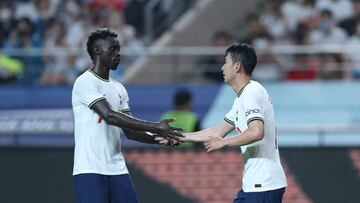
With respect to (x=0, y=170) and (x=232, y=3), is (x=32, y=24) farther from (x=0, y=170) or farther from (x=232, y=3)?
(x=0, y=170)

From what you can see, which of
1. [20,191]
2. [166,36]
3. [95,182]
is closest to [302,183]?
[20,191]

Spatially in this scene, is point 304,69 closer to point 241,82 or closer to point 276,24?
point 276,24

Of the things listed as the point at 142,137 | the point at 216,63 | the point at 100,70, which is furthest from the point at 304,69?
the point at 100,70

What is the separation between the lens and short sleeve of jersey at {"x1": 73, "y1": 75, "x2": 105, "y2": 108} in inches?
363

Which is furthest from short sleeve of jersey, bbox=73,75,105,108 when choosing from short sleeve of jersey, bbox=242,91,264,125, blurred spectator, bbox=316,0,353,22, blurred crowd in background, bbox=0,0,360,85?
blurred spectator, bbox=316,0,353,22

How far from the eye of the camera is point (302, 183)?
12.8 m

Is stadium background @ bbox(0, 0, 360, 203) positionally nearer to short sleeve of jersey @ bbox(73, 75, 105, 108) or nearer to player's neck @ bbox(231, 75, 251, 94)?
short sleeve of jersey @ bbox(73, 75, 105, 108)

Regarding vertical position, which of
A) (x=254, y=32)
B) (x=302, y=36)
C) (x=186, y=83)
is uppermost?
(x=254, y=32)

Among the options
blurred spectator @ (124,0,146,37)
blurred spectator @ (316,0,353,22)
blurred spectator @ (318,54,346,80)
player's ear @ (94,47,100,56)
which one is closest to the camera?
player's ear @ (94,47,100,56)

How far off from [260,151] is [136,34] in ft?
33.4

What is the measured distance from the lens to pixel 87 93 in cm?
923

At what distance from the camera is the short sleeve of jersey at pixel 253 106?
8812 millimetres

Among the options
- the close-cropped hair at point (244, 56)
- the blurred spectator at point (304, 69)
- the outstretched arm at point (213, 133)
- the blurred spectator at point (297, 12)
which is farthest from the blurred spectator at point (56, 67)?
the close-cropped hair at point (244, 56)

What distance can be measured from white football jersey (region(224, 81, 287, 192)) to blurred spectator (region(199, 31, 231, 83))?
7894mm
